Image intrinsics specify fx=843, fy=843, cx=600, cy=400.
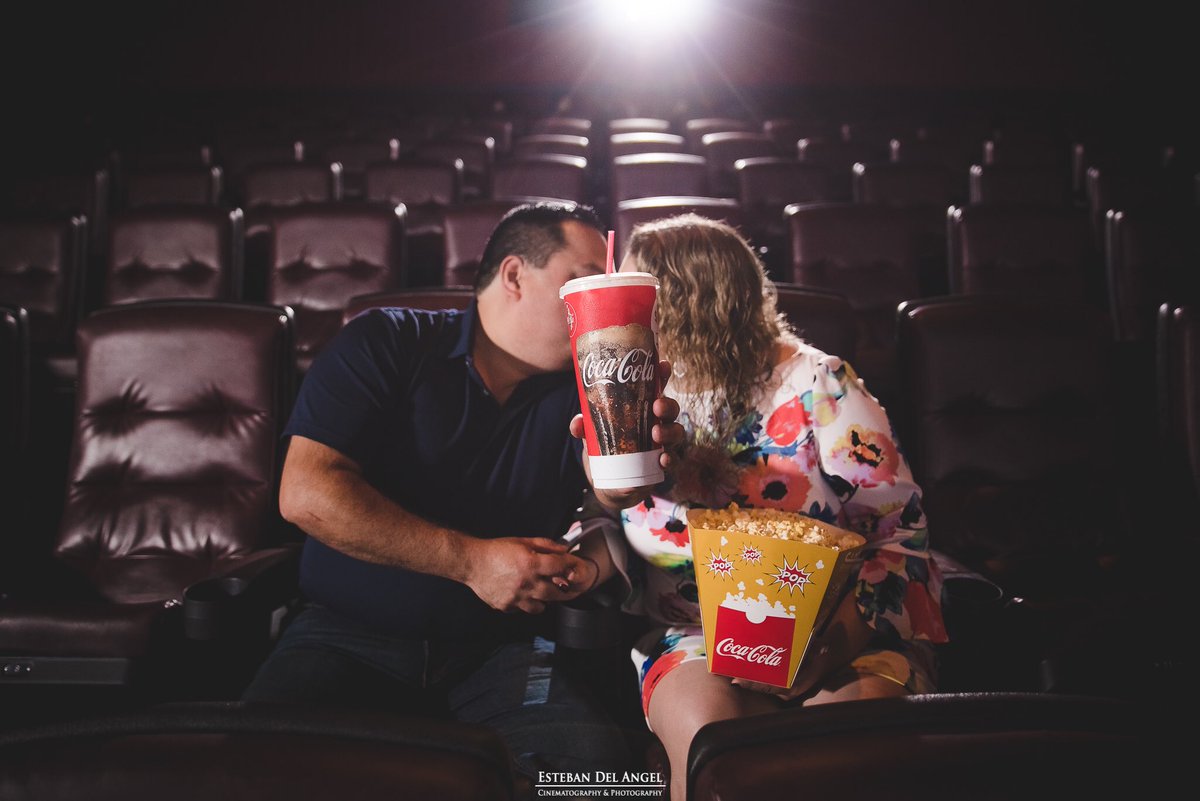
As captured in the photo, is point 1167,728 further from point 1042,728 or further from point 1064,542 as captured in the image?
point 1064,542

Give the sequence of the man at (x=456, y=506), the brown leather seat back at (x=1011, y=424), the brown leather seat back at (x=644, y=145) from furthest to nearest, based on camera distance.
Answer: the brown leather seat back at (x=644, y=145), the brown leather seat back at (x=1011, y=424), the man at (x=456, y=506)

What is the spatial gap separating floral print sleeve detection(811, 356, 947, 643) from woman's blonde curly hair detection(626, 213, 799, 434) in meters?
0.09

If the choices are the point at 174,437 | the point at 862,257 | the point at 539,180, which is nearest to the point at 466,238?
the point at 539,180

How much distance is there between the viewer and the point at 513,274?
3.51 feet

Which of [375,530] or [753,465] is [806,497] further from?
[375,530]

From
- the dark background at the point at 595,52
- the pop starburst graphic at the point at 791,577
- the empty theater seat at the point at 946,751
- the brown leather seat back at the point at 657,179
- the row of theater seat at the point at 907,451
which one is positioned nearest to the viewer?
the empty theater seat at the point at 946,751

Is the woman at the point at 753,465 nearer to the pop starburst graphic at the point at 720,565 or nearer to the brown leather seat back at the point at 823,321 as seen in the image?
the pop starburst graphic at the point at 720,565

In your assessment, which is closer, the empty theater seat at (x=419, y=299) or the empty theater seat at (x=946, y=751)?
the empty theater seat at (x=946, y=751)

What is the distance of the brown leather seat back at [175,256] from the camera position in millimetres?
2512

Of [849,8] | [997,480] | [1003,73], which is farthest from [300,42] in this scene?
[997,480]

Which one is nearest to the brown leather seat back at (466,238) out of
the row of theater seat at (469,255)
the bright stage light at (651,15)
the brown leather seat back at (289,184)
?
the row of theater seat at (469,255)

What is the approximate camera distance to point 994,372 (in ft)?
4.74

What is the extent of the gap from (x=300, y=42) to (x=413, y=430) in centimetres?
726

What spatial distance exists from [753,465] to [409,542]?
1.36ft
